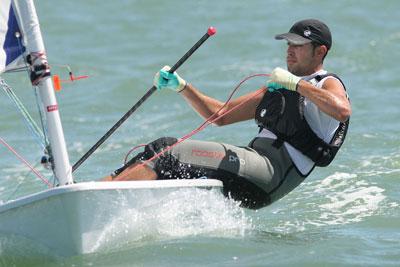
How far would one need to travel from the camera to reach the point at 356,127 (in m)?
8.50

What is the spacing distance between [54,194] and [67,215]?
13 centimetres

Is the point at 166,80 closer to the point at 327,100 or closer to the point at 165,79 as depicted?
the point at 165,79

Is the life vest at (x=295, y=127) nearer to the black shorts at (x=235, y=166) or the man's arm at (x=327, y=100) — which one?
the black shorts at (x=235, y=166)

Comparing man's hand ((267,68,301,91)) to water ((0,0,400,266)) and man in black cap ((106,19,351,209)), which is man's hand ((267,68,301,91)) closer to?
man in black cap ((106,19,351,209))

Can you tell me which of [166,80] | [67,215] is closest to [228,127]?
[166,80]

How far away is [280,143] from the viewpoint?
17.3 feet

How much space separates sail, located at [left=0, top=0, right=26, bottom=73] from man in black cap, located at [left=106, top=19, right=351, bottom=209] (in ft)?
2.77

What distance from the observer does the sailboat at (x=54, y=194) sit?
443 centimetres

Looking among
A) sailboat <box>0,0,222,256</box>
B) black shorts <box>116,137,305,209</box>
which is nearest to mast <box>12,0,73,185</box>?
sailboat <box>0,0,222,256</box>

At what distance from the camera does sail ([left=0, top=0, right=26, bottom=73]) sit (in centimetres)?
478

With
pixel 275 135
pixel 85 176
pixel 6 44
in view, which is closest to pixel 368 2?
pixel 85 176

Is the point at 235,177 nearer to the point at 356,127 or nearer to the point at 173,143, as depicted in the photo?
the point at 173,143

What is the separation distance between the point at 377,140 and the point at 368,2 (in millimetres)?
5683

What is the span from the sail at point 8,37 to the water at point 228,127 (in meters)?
1.05
